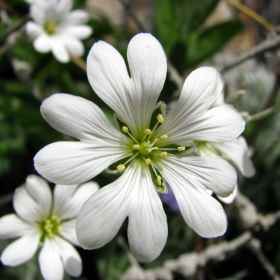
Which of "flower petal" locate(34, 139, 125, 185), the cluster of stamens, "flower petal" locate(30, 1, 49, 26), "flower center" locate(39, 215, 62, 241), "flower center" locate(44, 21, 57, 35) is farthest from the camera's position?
"flower center" locate(44, 21, 57, 35)

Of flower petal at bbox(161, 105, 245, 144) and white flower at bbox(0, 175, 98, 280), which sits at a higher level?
flower petal at bbox(161, 105, 245, 144)

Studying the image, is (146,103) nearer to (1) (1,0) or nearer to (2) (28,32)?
(2) (28,32)

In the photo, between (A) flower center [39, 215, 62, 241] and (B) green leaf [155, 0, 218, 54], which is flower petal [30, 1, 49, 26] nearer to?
(B) green leaf [155, 0, 218, 54]

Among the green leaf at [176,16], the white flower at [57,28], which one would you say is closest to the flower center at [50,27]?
the white flower at [57,28]

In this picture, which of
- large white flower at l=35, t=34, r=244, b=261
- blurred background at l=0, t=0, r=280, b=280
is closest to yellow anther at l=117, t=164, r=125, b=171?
large white flower at l=35, t=34, r=244, b=261

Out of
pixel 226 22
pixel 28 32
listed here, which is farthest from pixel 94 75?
pixel 226 22

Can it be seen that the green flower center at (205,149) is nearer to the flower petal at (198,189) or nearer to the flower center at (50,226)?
the flower petal at (198,189)

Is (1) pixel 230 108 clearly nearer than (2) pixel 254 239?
Yes
